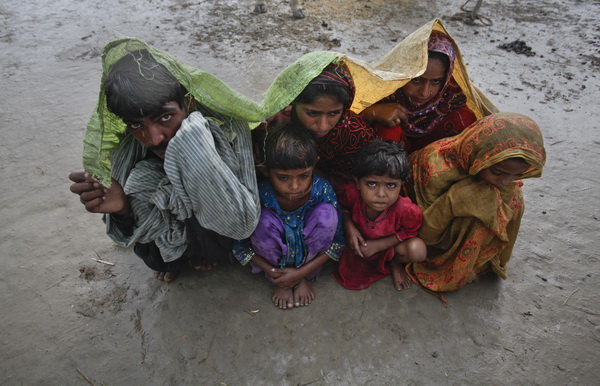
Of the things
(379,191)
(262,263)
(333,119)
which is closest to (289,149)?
(333,119)

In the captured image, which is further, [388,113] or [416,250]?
[388,113]

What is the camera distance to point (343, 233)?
237 centimetres

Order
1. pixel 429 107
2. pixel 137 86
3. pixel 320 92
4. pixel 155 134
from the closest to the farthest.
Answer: pixel 137 86 → pixel 155 134 → pixel 320 92 → pixel 429 107

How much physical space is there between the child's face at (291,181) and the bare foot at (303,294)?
0.60 m

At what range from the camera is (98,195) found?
1.68 metres

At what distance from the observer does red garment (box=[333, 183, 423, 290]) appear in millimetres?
2240

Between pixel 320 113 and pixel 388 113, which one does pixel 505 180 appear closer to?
pixel 388 113

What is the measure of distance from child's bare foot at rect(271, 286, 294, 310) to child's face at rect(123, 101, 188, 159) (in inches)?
45.3

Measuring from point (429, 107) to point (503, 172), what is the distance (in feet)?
2.50

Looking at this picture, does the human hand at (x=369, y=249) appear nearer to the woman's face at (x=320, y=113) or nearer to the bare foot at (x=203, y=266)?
the woman's face at (x=320, y=113)

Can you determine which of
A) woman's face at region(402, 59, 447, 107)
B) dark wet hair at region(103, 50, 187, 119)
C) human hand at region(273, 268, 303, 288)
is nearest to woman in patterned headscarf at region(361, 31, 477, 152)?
woman's face at region(402, 59, 447, 107)

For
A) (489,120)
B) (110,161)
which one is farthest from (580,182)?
(110,161)

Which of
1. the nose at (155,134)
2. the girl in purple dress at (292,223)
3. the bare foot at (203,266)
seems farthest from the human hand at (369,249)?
the nose at (155,134)

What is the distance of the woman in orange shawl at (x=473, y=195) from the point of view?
6.10ft
